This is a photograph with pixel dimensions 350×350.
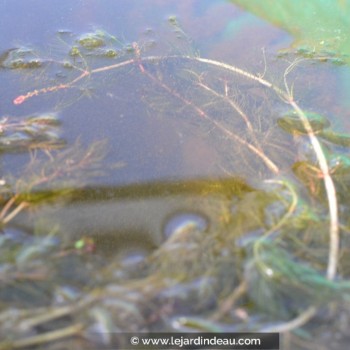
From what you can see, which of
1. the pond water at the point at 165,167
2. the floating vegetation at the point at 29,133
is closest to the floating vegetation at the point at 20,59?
the pond water at the point at 165,167

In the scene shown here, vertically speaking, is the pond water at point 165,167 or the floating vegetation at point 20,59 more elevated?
the floating vegetation at point 20,59

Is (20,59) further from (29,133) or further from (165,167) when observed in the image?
(165,167)

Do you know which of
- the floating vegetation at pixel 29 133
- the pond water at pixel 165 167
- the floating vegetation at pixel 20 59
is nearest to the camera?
the pond water at pixel 165 167

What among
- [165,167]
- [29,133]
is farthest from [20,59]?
[165,167]

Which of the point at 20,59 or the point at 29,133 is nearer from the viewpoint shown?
the point at 29,133

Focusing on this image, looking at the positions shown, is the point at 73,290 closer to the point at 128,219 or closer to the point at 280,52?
the point at 128,219

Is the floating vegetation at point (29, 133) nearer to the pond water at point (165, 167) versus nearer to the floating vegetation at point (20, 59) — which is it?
the pond water at point (165, 167)

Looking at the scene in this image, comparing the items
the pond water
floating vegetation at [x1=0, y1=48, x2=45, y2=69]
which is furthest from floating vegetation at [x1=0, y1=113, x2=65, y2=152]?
floating vegetation at [x1=0, y1=48, x2=45, y2=69]

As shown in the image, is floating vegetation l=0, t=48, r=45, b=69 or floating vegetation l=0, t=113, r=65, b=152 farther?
floating vegetation l=0, t=48, r=45, b=69

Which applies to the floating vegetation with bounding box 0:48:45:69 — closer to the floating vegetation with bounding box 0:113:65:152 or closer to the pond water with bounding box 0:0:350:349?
the pond water with bounding box 0:0:350:349

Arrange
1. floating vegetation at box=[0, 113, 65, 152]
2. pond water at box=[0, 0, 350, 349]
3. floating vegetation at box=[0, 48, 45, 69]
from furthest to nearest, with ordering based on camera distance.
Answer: floating vegetation at box=[0, 48, 45, 69] < floating vegetation at box=[0, 113, 65, 152] < pond water at box=[0, 0, 350, 349]
